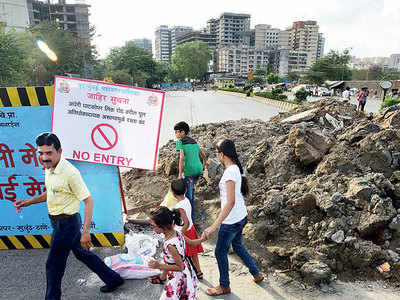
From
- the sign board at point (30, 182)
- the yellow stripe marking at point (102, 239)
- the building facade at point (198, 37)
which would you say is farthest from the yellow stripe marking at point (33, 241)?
the building facade at point (198, 37)

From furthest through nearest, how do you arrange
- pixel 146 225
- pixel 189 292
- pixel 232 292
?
1. pixel 146 225
2. pixel 232 292
3. pixel 189 292

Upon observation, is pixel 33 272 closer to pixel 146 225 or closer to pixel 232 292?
pixel 146 225

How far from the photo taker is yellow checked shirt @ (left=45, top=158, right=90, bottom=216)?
95.3 inches

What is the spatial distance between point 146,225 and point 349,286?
282cm

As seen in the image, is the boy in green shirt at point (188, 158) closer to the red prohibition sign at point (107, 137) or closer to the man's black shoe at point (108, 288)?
the red prohibition sign at point (107, 137)

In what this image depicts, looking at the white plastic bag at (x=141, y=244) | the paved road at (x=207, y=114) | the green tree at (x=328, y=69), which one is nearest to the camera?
the white plastic bag at (x=141, y=244)

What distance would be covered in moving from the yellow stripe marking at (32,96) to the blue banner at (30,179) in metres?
0.06

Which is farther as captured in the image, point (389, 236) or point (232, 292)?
point (389, 236)

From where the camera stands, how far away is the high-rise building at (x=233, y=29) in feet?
438

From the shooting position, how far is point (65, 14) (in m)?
65.1

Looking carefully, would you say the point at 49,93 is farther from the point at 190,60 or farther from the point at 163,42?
the point at 163,42

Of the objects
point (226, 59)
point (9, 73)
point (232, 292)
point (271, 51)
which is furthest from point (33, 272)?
point (271, 51)

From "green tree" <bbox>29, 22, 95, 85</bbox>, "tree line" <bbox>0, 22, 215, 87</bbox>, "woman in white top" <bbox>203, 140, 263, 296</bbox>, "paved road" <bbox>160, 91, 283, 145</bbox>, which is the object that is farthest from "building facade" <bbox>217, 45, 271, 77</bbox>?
"woman in white top" <bbox>203, 140, 263, 296</bbox>

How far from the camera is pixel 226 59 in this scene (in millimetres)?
118812
